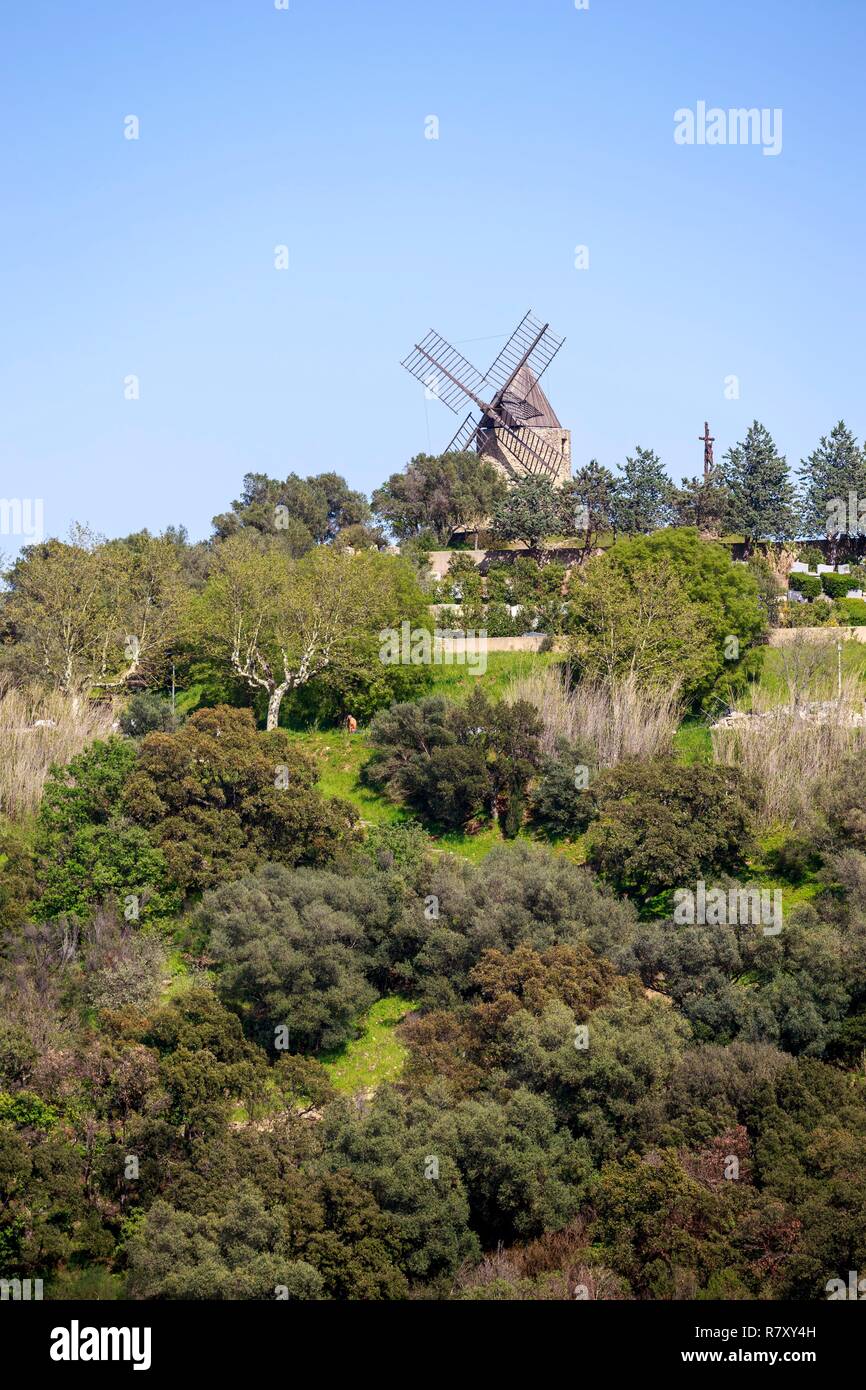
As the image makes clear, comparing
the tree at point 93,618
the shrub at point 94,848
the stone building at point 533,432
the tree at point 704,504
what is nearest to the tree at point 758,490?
the tree at point 704,504

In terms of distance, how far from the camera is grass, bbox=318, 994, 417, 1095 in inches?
1186

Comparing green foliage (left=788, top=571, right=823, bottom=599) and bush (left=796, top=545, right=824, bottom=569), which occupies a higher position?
bush (left=796, top=545, right=824, bottom=569)

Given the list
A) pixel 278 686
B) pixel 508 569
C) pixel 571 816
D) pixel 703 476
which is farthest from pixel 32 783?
pixel 703 476

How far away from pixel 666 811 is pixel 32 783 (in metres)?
13.8

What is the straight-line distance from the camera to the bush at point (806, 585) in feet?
170

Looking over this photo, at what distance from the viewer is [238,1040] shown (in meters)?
29.0

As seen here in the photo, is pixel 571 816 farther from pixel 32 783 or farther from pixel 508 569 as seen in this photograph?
pixel 508 569

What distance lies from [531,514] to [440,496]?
6120 millimetres

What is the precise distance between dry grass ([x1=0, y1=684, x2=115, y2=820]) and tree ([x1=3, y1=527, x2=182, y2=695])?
3.81ft

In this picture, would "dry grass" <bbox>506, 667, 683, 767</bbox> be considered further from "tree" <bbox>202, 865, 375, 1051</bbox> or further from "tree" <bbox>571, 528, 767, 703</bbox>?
"tree" <bbox>202, 865, 375, 1051</bbox>

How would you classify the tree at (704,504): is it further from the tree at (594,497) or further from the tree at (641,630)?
the tree at (641,630)

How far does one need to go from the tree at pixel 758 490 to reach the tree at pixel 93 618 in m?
18.0
